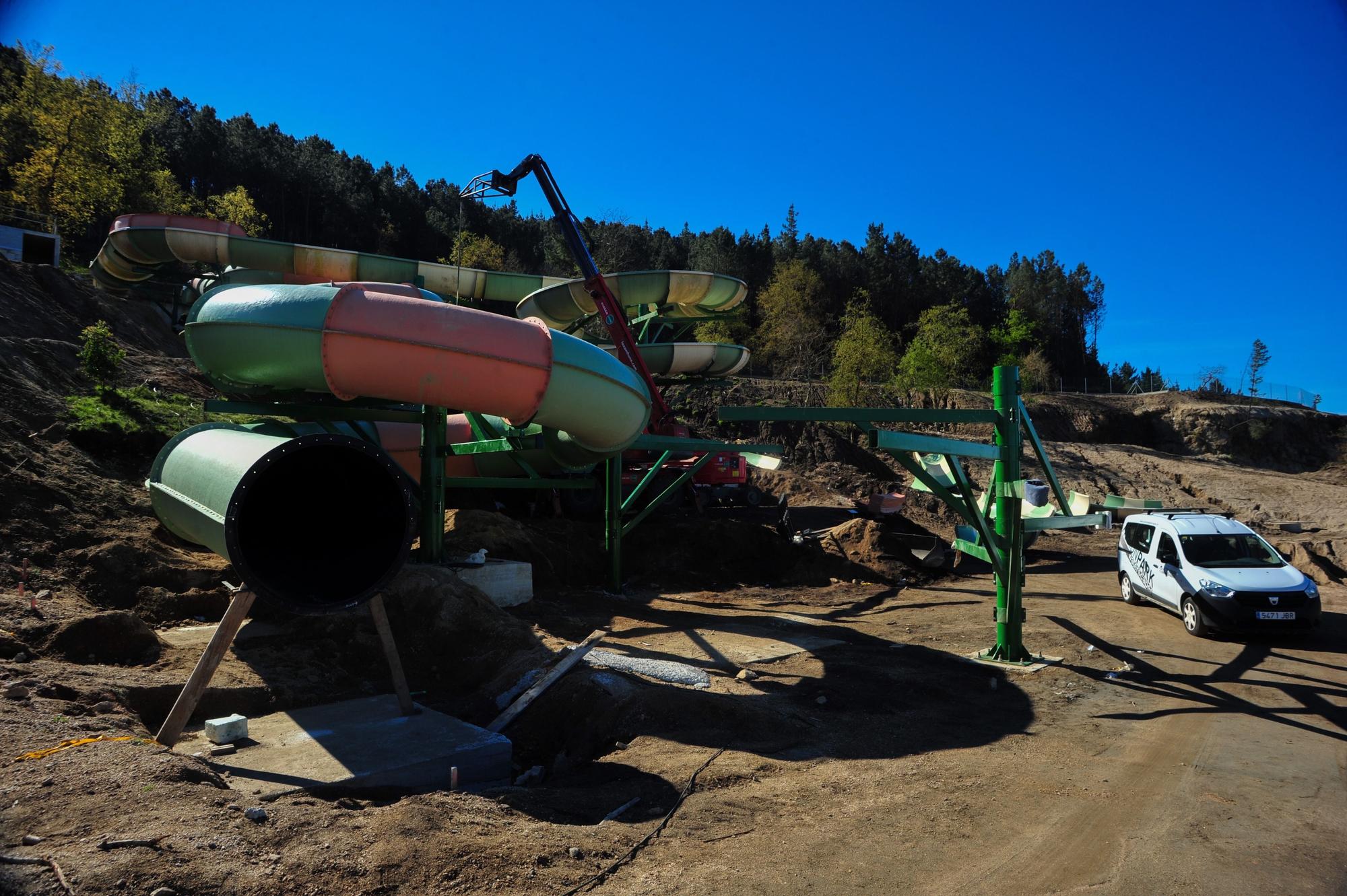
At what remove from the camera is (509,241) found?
6425cm

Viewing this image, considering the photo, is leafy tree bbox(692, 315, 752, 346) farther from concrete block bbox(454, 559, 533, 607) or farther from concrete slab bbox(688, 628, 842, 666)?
concrete slab bbox(688, 628, 842, 666)

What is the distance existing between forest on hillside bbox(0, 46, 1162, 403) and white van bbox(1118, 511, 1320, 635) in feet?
78.9

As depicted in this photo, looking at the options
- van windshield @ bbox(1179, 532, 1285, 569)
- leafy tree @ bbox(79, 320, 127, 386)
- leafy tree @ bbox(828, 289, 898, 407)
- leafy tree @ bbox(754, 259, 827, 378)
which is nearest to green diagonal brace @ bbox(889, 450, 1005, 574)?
van windshield @ bbox(1179, 532, 1285, 569)

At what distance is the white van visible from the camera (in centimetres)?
1090

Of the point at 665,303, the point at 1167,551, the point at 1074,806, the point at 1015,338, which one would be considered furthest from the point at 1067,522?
the point at 1015,338

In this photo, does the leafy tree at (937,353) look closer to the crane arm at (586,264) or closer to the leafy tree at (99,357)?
the crane arm at (586,264)

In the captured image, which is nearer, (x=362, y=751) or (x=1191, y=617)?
(x=362, y=751)

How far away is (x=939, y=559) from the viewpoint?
1791 centimetres

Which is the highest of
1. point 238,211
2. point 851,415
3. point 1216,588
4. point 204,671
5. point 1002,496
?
point 238,211

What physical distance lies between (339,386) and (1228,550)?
41.5ft

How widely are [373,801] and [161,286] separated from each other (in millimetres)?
27764

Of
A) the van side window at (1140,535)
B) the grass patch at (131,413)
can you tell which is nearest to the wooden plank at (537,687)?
the grass patch at (131,413)

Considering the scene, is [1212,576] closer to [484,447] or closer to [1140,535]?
[1140,535]

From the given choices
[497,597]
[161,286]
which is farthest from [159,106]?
[497,597]
